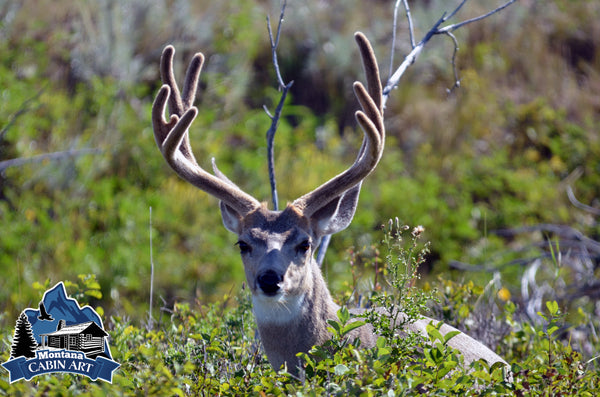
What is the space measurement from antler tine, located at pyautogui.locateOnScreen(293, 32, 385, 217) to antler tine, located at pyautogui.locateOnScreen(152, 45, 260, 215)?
0.39m

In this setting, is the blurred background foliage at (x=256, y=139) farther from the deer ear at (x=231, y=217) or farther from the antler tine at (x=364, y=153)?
the antler tine at (x=364, y=153)

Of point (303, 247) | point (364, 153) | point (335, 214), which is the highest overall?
point (364, 153)

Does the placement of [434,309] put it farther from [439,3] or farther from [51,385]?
[439,3]

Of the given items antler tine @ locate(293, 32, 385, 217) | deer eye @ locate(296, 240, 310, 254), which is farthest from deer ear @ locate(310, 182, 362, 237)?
deer eye @ locate(296, 240, 310, 254)

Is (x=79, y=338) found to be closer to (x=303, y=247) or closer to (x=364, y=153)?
(x=303, y=247)

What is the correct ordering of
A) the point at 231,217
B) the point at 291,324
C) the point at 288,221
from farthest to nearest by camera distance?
the point at 231,217 → the point at 288,221 → the point at 291,324

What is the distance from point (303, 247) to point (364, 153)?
26.5 inches

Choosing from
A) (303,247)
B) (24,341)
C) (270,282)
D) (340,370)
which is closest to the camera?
(340,370)

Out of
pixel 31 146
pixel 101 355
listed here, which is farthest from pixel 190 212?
pixel 101 355

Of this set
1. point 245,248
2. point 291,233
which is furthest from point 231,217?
point 291,233

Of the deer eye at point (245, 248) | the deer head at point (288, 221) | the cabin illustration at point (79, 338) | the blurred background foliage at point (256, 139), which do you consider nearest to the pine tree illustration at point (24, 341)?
the cabin illustration at point (79, 338)

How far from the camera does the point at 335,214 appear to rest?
4.69 m

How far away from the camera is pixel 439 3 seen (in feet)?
46.5

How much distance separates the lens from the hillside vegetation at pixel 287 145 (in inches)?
360
